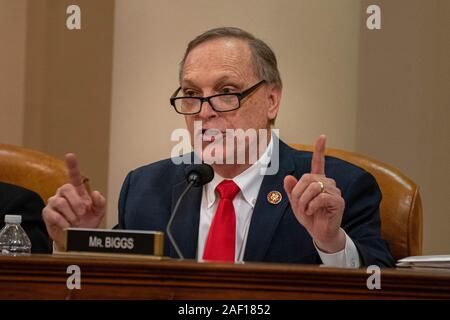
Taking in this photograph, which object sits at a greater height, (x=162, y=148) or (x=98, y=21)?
(x=98, y=21)

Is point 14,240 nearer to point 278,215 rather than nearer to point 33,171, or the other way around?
point 33,171

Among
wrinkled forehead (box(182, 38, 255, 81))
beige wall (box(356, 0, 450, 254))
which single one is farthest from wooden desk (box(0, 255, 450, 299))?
beige wall (box(356, 0, 450, 254))

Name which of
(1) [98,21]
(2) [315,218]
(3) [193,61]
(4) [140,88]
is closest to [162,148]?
(4) [140,88]

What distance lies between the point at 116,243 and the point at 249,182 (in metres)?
0.88

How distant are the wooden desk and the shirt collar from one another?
3.08ft

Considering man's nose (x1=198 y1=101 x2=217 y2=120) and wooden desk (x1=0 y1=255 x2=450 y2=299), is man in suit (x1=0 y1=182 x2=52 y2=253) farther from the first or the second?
wooden desk (x1=0 y1=255 x2=450 y2=299)

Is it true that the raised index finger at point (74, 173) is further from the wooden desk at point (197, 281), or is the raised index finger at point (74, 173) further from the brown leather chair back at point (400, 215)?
the brown leather chair back at point (400, 215)

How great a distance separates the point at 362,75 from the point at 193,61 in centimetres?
98

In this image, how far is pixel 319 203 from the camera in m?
2.01

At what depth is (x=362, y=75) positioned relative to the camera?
10.9 ft

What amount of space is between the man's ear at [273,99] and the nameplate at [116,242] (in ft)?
3.64

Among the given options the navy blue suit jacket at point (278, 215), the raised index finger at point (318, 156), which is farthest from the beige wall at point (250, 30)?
the raised index finger at point (318, 156)

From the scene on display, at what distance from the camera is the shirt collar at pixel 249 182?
2.54 meters
